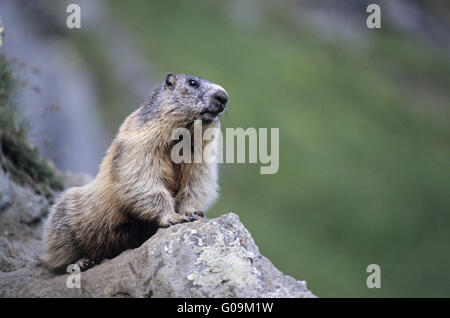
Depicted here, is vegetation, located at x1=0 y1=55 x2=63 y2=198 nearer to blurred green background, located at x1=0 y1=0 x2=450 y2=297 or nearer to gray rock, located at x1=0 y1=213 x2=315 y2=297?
gray rock, located at x1=0 y1=213 x2=315 y2=297

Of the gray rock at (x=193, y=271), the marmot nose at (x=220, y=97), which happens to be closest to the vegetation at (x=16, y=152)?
the gray rock at (x=193, y=271)

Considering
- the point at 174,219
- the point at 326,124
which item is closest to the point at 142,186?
the point at 174,219

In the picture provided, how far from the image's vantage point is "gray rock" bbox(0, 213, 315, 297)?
407 cm

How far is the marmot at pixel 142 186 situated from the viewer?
530 cm

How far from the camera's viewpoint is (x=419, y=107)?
22.5m

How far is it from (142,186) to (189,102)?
1164mm

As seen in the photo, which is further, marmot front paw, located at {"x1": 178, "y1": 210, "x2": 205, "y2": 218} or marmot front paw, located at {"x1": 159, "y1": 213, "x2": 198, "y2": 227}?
marmot front paw, located at {"x1": 178, "y1": 210, "x2": 205, "y2": 218}

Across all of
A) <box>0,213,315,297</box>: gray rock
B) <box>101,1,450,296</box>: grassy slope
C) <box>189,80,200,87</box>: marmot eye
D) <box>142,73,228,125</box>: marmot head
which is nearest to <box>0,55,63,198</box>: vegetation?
<box>142,73,228,125</box>: marmot head

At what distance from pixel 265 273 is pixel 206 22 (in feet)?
64.9

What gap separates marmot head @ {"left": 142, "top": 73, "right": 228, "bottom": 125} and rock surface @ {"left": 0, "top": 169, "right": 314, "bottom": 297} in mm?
1412

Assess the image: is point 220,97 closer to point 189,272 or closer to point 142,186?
point 142,186

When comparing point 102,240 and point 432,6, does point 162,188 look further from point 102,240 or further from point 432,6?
point 432,6

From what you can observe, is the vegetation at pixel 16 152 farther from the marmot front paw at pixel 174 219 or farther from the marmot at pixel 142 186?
the marmot front paw at pixel 174 219
